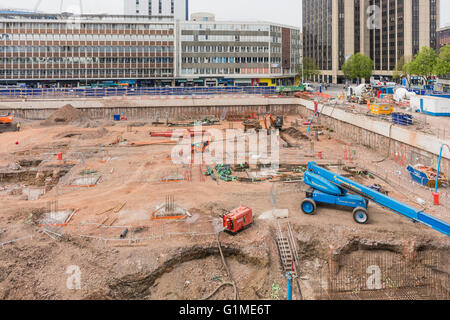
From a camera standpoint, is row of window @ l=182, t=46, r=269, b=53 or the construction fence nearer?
the construction fence

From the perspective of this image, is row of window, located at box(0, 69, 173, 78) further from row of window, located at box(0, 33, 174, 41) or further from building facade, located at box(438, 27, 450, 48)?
building facade, located at box(438, 27, 450, 48)

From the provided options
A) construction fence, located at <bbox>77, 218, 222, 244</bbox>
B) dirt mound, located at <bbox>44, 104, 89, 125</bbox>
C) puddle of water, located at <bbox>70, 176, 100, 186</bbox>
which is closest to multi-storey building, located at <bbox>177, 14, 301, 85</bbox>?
dirt mound, located at <bbox>44, 104, 89, 125</bbox>

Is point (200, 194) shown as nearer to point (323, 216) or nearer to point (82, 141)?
point (323, 216)

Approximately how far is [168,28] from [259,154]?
67.4 metres

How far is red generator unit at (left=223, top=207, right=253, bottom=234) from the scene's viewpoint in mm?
17688

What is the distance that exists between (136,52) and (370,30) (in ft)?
284

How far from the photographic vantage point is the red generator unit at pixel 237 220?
696 inches

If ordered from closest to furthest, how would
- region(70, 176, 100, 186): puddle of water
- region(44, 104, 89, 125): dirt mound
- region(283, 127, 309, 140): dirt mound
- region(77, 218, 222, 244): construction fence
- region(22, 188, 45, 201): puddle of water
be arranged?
1. region(77, 218, 222, 244): construction fence
2. region(22, 188, 45, 201): puddle of water
3. region(70, 176, 100, 186): puddle of water
4. region(283, 127, 309, 140): dirt mound
5. region(44, 104, 89, 125): dirt mound

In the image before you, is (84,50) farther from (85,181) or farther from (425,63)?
(425,63)

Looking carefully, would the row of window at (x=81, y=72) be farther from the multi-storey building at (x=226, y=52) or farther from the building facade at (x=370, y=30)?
the building facade at (x=370, y=30)

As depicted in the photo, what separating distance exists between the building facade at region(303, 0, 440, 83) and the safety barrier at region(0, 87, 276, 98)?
6967 centimetres

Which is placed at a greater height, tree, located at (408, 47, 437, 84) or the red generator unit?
tree, located at (408, 47, 437, 84)

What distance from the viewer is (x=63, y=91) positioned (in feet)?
219

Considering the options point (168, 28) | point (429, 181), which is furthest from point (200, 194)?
point (168, 28)
